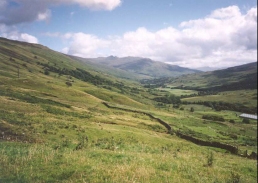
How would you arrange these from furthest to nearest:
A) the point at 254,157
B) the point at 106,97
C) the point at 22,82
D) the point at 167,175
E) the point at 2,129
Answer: the point at 106,97 → the point at 22,82 → the point at 254,157 → the point at 2,129 → the point at 167,175

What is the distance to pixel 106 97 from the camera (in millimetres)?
139375

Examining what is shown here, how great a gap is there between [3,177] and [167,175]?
8.62 m

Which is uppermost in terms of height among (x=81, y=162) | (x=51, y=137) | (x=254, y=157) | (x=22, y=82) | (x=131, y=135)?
(x=22, y=82)

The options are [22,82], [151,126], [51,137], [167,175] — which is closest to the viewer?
[167,175]

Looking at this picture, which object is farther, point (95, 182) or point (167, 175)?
point (167, 175)

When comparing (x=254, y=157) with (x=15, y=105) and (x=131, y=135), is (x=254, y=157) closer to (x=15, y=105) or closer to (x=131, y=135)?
(x=131, y=135)

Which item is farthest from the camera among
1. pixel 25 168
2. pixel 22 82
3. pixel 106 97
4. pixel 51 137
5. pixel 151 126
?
pixel 106 97

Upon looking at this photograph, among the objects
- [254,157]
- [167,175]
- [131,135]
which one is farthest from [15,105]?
[254,157]

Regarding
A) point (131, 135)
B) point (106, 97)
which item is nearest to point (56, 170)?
point (131, 135)

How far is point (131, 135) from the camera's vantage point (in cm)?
4775

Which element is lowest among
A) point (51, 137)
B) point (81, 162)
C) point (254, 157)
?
point (254, 157)

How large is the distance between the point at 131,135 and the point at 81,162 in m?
34.4

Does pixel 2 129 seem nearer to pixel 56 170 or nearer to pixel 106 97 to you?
pixel 56 170

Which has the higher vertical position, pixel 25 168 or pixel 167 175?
pixel 25 168
